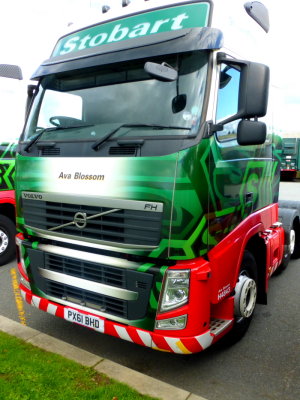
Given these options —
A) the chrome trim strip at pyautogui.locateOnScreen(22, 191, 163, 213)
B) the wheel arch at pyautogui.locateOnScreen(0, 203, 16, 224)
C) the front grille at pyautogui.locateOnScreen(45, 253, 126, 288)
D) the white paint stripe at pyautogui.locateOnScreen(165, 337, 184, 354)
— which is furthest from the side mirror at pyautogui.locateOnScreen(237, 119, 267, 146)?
the wheel arch at pyautogui.locateOnScreen(0, 203, 16, 224)

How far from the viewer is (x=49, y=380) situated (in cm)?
284

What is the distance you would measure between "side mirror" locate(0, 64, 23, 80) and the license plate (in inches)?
97.1

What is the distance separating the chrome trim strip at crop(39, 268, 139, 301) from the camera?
9.31ft

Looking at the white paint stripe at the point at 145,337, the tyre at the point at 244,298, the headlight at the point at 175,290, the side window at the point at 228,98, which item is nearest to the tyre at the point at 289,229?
the tyre at the point at 244,298

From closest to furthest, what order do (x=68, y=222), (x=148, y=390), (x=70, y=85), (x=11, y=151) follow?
(x=148, y=390) < (x=68, y=222) < (x=70, y=85) < (x=11, y=151)

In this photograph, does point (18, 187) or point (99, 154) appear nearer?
point (99, 154)

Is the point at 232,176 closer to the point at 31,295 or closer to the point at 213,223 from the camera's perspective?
the point at 213,223

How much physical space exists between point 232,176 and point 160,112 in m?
0.85

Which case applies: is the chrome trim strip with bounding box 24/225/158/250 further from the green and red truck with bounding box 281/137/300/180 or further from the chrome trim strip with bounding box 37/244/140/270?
the green and red truck with bounding box 281/137/300/180

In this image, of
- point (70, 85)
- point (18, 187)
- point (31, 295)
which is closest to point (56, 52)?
point (70, 85)

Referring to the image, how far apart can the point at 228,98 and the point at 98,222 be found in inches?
58.0

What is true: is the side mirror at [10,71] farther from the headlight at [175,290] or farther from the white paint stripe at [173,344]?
the white paint stripe at [173,344]

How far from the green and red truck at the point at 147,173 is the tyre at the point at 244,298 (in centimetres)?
2

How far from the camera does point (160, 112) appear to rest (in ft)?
9.27
